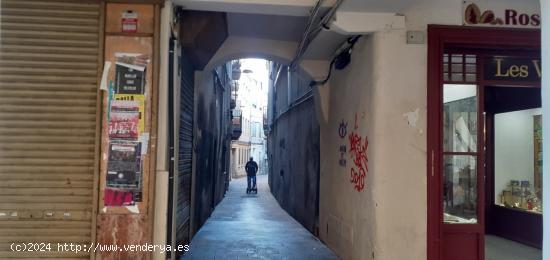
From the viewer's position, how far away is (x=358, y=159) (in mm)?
6215

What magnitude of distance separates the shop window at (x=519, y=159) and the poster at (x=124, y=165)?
22.0 ft

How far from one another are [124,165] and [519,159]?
7120 mm

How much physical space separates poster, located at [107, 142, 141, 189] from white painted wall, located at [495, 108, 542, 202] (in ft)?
22.5

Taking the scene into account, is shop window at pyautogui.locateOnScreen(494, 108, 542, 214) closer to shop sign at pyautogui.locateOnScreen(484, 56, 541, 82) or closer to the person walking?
shop sign at pyautogui.locateOnScreen(484, 56, 541, 82)

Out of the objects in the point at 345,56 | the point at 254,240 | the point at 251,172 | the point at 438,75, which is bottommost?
the point at 254,240

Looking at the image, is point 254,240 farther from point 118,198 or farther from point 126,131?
point 126,131

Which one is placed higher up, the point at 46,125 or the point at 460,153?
the point at 46,125

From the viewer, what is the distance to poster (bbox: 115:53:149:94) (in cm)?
517

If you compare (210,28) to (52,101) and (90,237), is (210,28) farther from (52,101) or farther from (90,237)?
(90,237)

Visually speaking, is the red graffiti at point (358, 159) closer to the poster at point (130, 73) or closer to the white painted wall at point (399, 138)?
the white painted wall at point (399, 138)

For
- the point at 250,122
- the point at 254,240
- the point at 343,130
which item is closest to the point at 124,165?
the point at 343,130

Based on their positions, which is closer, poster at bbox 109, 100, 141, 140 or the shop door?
poster at bbox 109, 100, 141, 140

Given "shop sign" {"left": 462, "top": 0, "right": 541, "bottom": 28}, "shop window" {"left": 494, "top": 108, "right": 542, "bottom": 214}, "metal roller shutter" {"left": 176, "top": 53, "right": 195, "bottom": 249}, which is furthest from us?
"shop window" {"left": 494, "top": 108, "right": 542, "bottom": 214}

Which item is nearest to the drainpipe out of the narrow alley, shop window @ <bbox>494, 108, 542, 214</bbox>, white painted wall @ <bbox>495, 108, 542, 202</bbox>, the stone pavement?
the narrow alley
